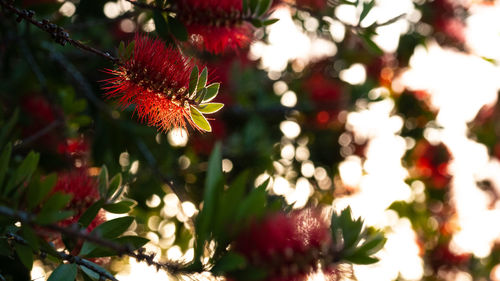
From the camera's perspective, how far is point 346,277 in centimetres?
88

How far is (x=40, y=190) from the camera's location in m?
0.79

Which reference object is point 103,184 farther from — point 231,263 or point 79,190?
point 231,263

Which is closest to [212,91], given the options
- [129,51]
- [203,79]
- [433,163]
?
[203,79]

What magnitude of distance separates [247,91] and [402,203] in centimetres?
140

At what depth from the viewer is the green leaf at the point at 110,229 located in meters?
0.97

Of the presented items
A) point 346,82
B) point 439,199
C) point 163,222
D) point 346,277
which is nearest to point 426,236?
point 439,199

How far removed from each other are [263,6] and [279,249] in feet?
2.16

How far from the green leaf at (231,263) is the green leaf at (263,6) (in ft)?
2.19

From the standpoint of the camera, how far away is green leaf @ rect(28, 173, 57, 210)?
785mm

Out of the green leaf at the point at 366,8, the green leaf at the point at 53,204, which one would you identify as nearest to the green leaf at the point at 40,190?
the green leaf at the point at 53,204

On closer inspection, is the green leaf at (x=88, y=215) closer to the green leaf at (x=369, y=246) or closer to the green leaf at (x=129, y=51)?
the green leaf at (x=129, y=51)

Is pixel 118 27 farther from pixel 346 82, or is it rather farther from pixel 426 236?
pixel 426 236

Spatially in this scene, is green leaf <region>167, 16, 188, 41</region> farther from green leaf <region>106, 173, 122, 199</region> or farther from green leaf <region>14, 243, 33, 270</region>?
green leaf <region>14, 243, 33, 270</region>

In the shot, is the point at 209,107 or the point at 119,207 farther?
the point at 119,207
